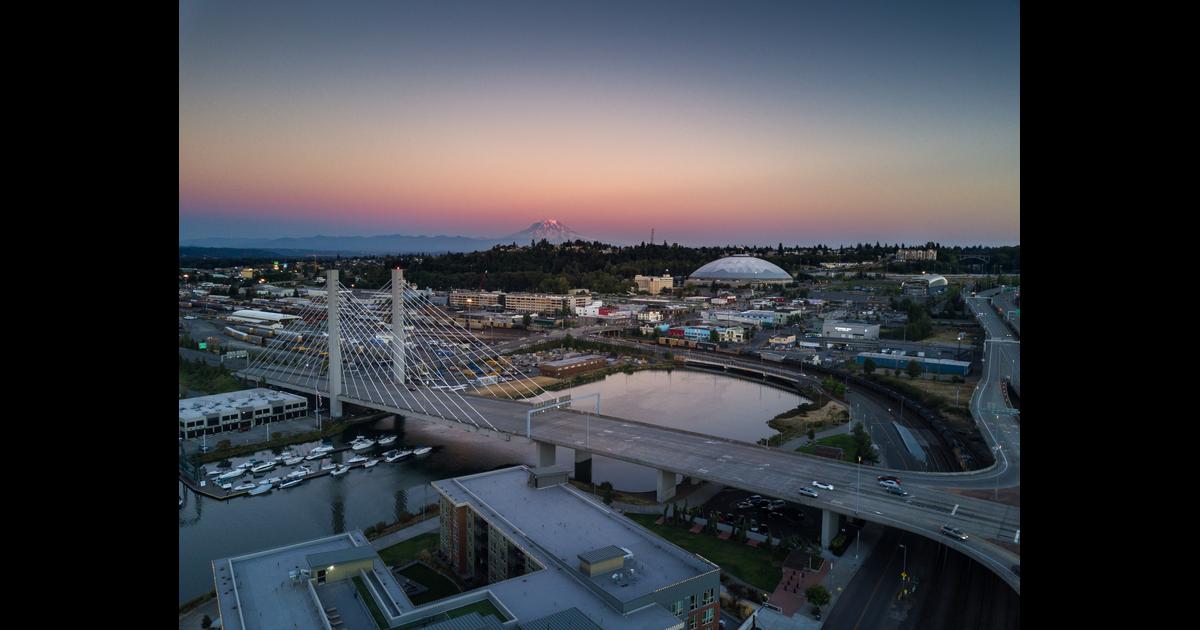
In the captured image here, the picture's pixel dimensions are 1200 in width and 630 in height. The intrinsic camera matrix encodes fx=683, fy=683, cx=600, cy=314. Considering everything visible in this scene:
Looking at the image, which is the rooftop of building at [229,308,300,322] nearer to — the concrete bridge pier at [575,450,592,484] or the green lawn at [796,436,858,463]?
the concrete bridge pier at [575,450,592,484]

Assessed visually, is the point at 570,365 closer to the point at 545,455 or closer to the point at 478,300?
the point at 545,455

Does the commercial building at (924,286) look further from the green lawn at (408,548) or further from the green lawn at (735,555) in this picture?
the green lawn at (408,548)

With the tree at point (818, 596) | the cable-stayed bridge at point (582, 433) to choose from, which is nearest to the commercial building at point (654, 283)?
the cable-stayed bridge at point (582, 433)
